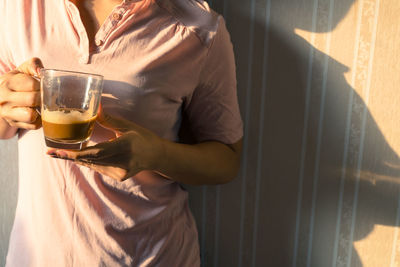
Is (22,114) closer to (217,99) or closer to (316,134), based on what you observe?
(217,99)

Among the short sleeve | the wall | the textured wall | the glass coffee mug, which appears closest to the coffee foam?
the glass coffee mug

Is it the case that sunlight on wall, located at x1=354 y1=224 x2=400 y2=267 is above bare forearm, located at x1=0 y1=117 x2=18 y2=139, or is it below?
below

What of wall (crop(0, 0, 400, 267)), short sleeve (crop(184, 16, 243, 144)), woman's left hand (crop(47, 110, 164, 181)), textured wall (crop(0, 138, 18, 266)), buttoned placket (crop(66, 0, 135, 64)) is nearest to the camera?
woman's left hand (crop(47, 110, 164, 181))

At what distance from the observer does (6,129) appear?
3.46 feet

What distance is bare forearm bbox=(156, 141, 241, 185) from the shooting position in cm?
104

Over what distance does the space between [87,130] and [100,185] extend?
0.20 meters

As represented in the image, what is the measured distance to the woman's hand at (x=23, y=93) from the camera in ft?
2.88

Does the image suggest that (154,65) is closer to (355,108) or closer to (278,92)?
(278,92)

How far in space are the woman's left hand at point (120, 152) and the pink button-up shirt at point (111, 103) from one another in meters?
0.09

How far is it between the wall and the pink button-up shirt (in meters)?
0.26

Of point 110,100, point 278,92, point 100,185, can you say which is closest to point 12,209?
point 100,185

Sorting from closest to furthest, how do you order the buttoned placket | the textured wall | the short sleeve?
the buttoned placket, the short sleeve, the textured wall

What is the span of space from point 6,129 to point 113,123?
37 cm

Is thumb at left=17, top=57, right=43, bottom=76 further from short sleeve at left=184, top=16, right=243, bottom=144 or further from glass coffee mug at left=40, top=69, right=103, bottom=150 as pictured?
short sleeve at left=184, top=16, right=243, bottom=144
